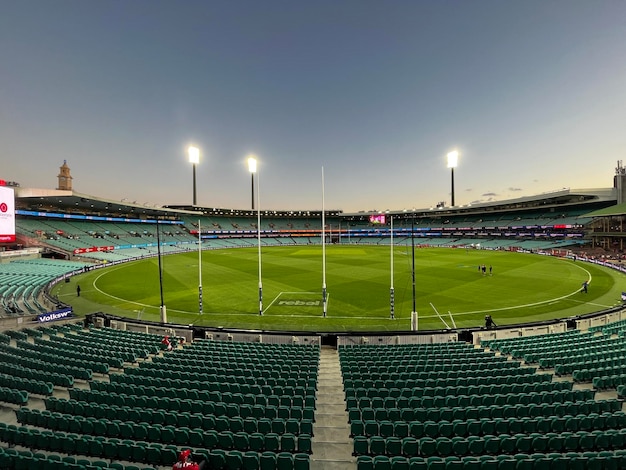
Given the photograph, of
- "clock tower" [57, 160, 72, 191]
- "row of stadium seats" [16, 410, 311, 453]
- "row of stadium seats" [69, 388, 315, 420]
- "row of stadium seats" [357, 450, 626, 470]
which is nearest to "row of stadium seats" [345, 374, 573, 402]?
"row of stadium seats" [69, 388, 315, 420]

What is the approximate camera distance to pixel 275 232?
142 meters

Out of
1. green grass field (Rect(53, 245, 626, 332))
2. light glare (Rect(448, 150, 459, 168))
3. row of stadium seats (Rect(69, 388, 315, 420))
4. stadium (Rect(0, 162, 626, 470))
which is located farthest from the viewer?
light glare (Rect(448, 150, 459, 168))

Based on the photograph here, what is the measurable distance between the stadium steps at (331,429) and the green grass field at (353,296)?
1102 centimetres

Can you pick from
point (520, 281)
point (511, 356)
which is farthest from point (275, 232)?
point (511, 356)

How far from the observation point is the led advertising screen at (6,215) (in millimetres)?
23734

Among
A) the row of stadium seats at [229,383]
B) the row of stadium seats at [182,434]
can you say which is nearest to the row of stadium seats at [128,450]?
the row of stadium seats at [182,434]

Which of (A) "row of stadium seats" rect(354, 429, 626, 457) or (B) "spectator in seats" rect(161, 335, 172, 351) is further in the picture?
(B) "spectator in seats" rect(161, 335, 172, 351)

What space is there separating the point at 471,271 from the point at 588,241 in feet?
165

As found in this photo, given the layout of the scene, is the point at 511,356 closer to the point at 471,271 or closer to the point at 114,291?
the point at 471,271

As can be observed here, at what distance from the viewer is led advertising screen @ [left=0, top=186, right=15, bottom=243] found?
23734mm

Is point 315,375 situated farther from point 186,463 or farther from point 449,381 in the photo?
point 186,463

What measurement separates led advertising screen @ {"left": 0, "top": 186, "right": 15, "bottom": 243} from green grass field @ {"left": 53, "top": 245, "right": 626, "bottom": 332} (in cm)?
869

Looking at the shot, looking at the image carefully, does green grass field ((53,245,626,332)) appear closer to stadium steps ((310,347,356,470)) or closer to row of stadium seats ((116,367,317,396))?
stadium steps ((310,347,356,470))

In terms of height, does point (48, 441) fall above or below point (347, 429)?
above
